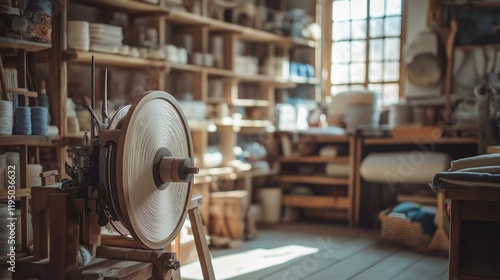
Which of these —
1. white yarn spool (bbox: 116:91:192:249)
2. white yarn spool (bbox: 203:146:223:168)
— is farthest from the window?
white yarn spool (bbox: 116:91:192:249)

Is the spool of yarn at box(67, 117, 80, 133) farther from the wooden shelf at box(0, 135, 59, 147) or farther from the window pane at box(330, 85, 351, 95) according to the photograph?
the window pane at box(330, 85, 351, 95)

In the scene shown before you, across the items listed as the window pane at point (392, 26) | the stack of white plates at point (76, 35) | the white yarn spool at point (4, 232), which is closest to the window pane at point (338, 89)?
the window pane at point (392, 26)

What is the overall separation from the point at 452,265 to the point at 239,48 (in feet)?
13.1

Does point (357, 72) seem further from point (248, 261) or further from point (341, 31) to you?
point (248, 261)

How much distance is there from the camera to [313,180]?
5844mm

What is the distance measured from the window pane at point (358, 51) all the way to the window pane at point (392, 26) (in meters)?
0.29

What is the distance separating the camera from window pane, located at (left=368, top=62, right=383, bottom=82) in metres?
6.30

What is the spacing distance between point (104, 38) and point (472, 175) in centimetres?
262

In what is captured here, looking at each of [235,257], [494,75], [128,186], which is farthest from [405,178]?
[128,186]

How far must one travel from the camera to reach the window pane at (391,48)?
20.4 feet

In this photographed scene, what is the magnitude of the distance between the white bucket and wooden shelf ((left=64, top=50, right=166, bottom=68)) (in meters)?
1.94

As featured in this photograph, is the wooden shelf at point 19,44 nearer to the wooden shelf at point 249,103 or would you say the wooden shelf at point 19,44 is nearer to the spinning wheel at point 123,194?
the spinning wheel at point 123,194

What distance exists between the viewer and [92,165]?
249cm

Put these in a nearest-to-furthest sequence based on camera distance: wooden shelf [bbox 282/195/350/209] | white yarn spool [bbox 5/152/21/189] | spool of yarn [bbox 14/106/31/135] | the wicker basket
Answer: spool of yarn [bbox 14/106/31/135]
white yarn spool [bbox 5/152/21/189]
the wicker basket
wooden shelf [bbox 282/195/350/209]
